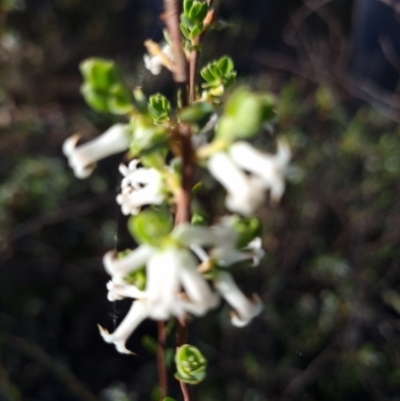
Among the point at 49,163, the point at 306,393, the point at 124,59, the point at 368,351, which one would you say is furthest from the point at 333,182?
the point at 124,59

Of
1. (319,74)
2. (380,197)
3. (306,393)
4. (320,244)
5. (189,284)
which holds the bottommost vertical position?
(306,393)

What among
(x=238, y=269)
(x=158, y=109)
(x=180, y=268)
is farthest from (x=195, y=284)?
(x=238, y=269)

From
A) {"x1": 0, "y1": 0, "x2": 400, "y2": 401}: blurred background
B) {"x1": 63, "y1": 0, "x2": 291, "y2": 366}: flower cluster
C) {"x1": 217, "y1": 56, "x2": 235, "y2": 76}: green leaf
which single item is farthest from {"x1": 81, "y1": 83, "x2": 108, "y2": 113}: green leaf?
{"x1": 0, "y1": 0, "x2": 400, "y2": 401}: blurred background

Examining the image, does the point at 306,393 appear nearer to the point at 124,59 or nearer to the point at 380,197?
the point at 380,197

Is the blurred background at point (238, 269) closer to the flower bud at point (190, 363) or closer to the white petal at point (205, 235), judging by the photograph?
the flower bud at point (190, 363)

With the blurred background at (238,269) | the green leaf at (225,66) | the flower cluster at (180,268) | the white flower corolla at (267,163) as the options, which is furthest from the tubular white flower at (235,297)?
the blurred background at (238,269)

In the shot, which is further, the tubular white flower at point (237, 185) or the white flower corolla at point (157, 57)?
the white flower corolla at point (157, 57)

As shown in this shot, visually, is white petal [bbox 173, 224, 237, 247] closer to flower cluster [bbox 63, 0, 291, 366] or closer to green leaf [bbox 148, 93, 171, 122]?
flower cluster [bbox 63, 0, 291, 366]

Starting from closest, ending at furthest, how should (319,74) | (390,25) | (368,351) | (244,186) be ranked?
(244,186) → (368,351) → (319,74) → (390,25)
